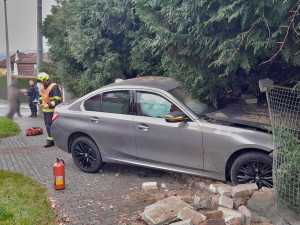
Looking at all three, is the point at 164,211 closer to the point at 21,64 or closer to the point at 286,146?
the point at 286,146

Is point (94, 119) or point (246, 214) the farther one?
point (94, 119)

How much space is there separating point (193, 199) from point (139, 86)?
208cm

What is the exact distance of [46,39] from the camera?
12.2 metres

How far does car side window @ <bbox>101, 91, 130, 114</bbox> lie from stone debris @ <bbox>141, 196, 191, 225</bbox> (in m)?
1.94

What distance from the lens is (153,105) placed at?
5578 millimetres

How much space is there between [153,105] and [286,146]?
233 cm

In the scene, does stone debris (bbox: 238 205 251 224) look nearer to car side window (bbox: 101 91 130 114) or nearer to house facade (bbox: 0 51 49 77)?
car side window (bbox: 101 91 130 114)

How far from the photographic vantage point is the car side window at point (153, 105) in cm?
541

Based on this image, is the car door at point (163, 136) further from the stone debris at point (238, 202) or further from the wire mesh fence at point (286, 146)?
the wire mesh fence at point (286, 146)

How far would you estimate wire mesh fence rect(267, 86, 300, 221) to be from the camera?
3746 millimetres

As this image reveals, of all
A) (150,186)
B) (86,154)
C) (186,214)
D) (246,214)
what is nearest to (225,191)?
(246,214)

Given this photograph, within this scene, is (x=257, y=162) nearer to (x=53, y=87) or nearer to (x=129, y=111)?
(x=129, y=111)

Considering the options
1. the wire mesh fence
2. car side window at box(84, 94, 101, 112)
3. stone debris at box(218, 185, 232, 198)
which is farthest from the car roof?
the wire mesh fence

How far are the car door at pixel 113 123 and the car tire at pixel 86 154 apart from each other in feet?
0.63
